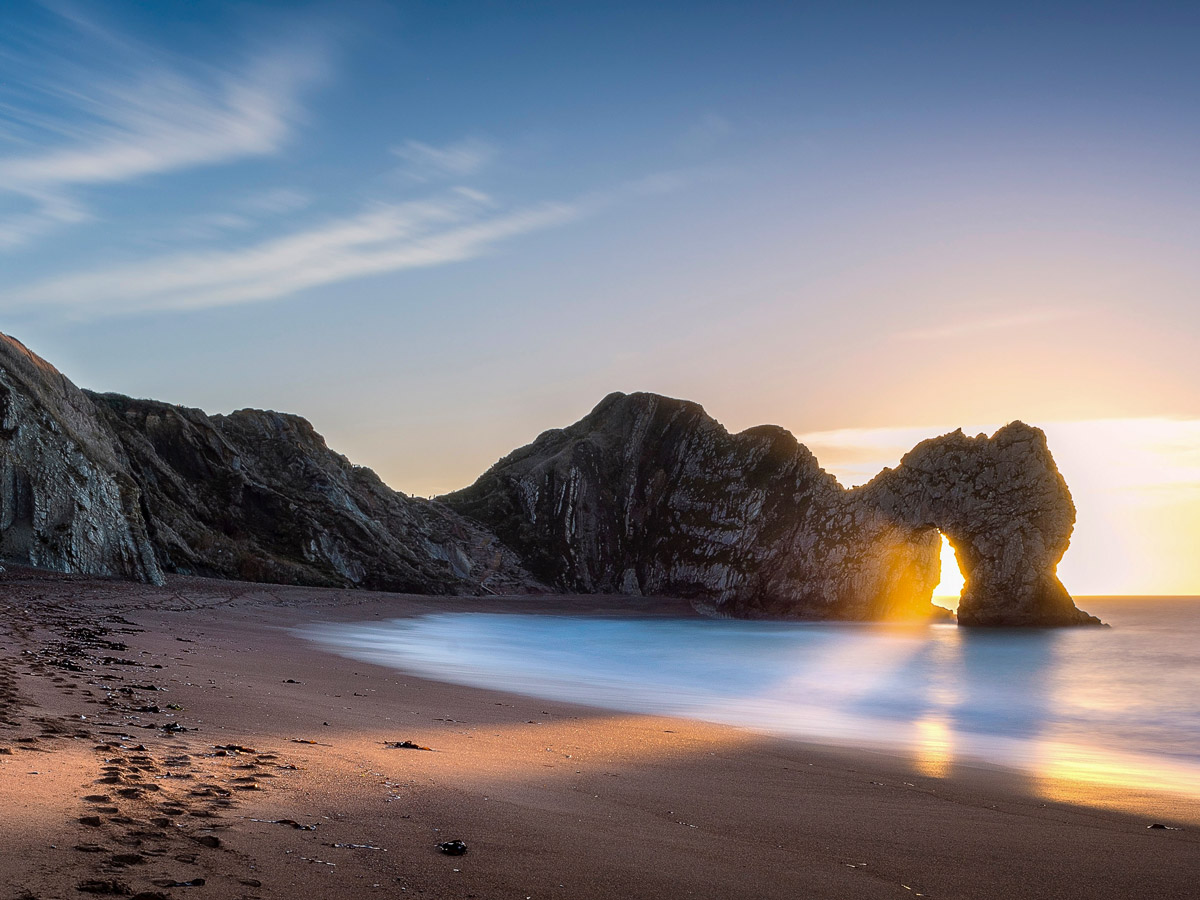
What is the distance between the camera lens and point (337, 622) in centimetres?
3077

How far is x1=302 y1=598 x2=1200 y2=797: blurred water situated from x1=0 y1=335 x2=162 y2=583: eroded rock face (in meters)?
10.3

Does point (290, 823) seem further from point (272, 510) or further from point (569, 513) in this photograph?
point (569, 513)

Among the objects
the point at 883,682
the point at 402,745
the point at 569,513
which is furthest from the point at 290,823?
the point at 569,513

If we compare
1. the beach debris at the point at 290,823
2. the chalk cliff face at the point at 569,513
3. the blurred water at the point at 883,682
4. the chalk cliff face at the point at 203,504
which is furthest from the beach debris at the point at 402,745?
the chalk cliff face at the point at 569,513

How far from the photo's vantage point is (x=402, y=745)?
7.49 metres

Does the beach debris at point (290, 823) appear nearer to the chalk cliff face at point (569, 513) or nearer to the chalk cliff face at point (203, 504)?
the chalk cliff face at point (203, 504)

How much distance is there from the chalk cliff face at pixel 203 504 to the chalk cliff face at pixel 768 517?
7.89m

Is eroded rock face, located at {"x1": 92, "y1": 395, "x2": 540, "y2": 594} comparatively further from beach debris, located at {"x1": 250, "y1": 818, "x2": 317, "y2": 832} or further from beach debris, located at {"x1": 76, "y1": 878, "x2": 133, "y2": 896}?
beach debris, located at {"x1": 76, "y1": 878, "x2": 133, "y2": 896}

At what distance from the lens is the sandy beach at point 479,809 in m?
3.96

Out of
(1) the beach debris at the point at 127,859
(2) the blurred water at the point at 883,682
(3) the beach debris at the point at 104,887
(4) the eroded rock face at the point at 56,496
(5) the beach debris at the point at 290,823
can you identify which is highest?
(4) the eroded rock face at the point at 56,496

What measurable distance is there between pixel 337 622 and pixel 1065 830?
2787cm

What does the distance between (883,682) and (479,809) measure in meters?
20.7

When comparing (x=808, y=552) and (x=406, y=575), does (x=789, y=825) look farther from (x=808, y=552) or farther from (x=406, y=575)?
(x=808, y=552)

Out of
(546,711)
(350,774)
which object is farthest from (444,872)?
(546,711)
